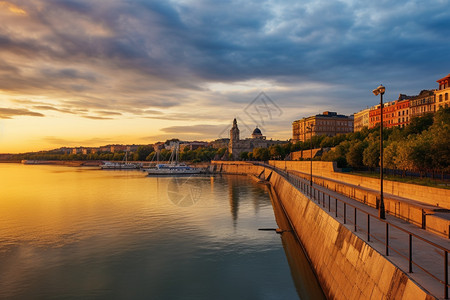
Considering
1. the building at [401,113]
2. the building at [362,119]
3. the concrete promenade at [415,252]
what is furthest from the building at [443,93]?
the concrete promenade at [415,252]

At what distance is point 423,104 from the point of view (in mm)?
88000

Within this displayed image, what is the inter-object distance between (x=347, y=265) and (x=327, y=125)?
534 feet

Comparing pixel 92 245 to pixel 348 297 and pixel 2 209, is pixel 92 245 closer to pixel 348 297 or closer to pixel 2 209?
pixel 348 297

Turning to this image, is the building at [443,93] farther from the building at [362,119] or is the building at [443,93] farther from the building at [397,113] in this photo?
the building at [362,119]

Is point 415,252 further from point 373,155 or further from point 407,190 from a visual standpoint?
point 373,155

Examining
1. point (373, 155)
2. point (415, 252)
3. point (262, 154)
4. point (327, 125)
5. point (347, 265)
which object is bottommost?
point (347, 265)

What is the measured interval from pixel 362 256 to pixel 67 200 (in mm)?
53210

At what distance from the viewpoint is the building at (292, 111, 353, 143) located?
548 feet

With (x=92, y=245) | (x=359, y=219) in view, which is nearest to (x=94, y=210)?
(x=92, y=245)

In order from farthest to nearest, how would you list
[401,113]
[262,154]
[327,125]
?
[327,125] < [262,154] < [401,113]

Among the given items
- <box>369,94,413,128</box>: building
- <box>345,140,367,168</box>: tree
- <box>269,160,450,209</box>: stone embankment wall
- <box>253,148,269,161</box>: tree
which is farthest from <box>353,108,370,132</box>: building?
<box>269,160,450,209</box>: stone embankment wall

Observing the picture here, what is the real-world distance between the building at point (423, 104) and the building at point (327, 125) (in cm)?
7068

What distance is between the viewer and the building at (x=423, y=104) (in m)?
84.2

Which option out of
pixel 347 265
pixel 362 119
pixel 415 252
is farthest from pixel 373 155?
pixel 362 119
